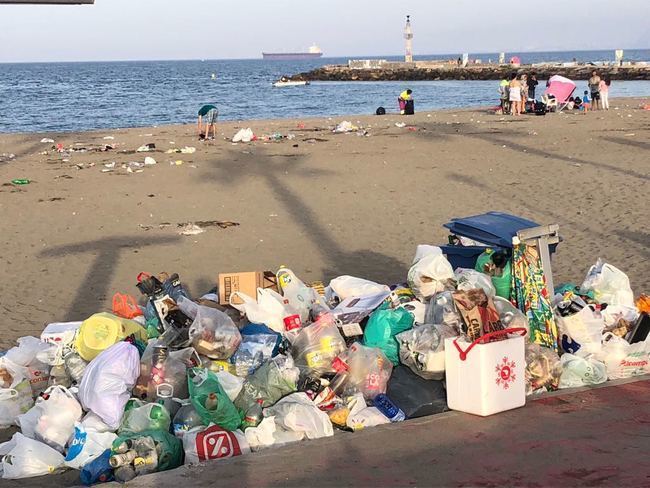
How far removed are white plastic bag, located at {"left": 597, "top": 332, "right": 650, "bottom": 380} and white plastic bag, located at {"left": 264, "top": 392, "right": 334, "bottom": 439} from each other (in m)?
1.84

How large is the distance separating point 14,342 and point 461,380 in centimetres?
363

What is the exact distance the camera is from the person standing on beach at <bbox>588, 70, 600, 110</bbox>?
2587cm

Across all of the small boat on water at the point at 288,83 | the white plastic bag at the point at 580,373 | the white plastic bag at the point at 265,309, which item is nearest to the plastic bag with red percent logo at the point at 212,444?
the white plastic bag at the point at 265,309

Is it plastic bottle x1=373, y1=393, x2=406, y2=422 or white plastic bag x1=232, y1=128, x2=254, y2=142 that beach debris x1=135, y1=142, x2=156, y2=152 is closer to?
white plastic bag x1=232, y1=128, x2=254, y2=142

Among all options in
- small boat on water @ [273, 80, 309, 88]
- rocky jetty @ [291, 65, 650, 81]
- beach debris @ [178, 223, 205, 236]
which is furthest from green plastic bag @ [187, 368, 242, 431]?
small boat on water @ [273, 80, 309, 88]

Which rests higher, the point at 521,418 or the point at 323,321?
the point at 323,321

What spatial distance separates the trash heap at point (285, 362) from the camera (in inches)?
170

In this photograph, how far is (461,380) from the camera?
4.49 m

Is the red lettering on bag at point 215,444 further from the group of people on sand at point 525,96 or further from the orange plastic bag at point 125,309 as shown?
the group of people on sand at point 525,96

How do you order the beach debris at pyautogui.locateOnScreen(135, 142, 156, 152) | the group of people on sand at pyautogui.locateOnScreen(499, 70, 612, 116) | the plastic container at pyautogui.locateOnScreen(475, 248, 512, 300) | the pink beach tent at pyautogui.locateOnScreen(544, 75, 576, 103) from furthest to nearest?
the pink beach tent at pyautogui.locateOnScreen(544, 75, 576, 103) < the group of people on sand at pyautogui.locateOnScreen(499, 70, 612, 116) < the beach debris at pyautogui.locateOnScreen(135, 142, 156, 152) < the plastic container at pyautogui.locateOnScreen(475, 248, 512, 300)

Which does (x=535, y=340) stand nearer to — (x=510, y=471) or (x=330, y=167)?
(x=510, y=471)

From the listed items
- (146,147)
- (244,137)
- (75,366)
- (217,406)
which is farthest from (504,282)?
(244,137)

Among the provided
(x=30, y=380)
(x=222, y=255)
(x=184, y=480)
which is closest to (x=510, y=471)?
(x=184, y=480)

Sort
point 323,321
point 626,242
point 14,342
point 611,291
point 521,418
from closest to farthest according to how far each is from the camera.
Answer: point 521,418 < point 323,321 < point 611,291 < point 14,342 < point 626,242
